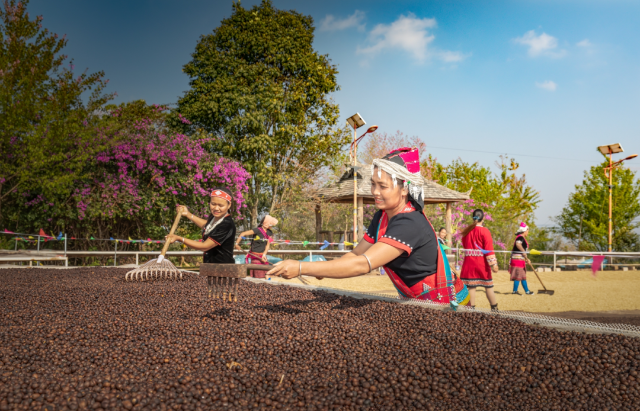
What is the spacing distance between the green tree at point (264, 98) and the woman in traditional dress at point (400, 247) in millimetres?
11841

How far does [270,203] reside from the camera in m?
15.7

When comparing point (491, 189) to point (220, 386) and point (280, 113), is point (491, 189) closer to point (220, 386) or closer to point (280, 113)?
point (280, 113)

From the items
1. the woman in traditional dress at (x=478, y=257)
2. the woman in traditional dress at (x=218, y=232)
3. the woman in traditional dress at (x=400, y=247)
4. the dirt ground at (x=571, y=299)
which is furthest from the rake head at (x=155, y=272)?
the woman in traditional dress at (x=400, y=247)

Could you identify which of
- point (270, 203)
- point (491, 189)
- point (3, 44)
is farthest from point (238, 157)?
point (491, 189)

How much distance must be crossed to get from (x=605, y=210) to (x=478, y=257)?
23.4 m

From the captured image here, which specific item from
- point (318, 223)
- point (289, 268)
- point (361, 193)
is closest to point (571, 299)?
point (361, 193)

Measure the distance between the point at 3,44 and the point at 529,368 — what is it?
1292 cm

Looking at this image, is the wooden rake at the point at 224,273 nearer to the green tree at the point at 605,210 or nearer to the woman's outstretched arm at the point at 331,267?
the woman's outstretched arm at the point at 331,267

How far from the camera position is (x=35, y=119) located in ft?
33.8

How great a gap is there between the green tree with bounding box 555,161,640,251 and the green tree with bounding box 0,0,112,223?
2355cm

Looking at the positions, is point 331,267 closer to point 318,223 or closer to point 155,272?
point 155,272

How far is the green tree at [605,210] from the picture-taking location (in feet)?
75.7

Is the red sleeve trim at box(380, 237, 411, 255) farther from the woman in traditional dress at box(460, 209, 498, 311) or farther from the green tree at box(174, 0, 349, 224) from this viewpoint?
the green tree at box(174, 0, 349, 224)

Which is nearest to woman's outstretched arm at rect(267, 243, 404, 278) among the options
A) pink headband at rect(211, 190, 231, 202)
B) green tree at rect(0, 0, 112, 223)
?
pink headband at rect(211, 190, 231, 202)
